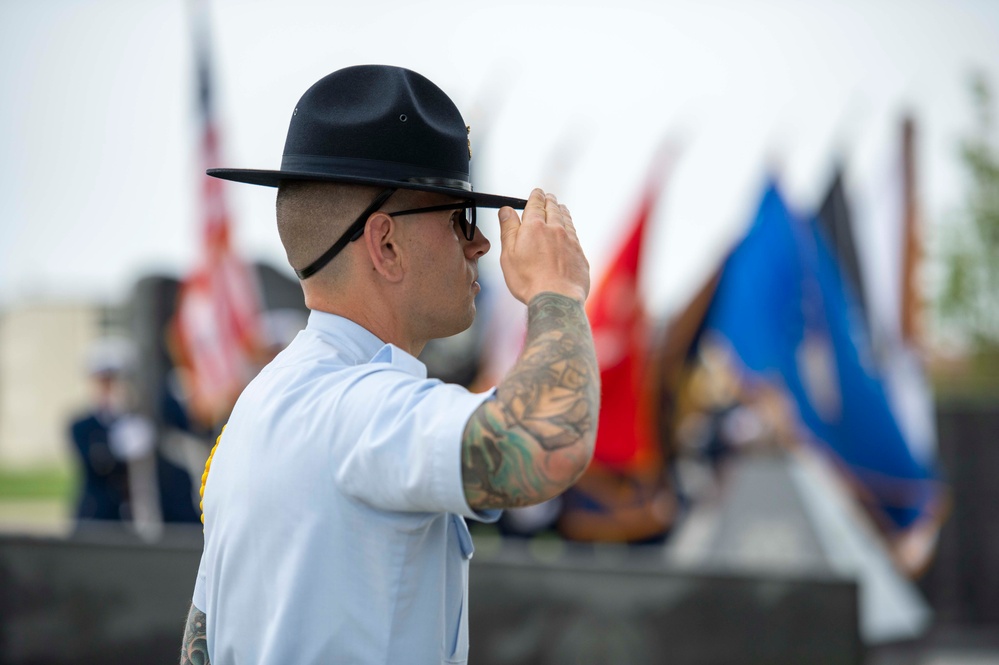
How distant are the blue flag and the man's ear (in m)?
8.07

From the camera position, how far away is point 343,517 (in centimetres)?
141

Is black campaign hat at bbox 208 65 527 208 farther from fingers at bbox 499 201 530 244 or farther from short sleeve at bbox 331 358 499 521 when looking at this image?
short sleeve at bbox 331 358 499 521

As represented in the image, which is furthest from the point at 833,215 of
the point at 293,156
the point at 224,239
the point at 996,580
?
the point at 293,156

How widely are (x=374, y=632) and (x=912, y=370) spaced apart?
8.66 meters

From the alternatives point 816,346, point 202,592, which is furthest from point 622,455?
point 202,592

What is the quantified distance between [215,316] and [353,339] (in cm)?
922

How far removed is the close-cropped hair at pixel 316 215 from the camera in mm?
1612

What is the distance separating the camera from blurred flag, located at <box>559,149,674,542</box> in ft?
32.3

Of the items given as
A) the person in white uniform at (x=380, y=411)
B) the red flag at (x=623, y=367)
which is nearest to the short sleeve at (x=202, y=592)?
the person in white uniform at (x=380, y=411)

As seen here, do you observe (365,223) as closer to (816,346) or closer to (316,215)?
(316,215)

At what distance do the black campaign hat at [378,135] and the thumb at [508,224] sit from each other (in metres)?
0.06

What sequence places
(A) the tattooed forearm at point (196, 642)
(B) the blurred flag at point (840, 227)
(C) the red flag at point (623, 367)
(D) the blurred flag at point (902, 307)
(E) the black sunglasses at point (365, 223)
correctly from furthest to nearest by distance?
(B) the blurred flag at point (840, 227), (C) the red flag at point (623, 367), (D) the blurred flag at point (902, 307), (A) the tattooed forearm at point (196, 642), (E) the black sunglasses at point (365, 223)

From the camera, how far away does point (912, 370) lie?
30.2 ft

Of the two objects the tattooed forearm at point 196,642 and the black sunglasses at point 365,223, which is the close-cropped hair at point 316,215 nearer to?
the black sunglasses at point 365,223
